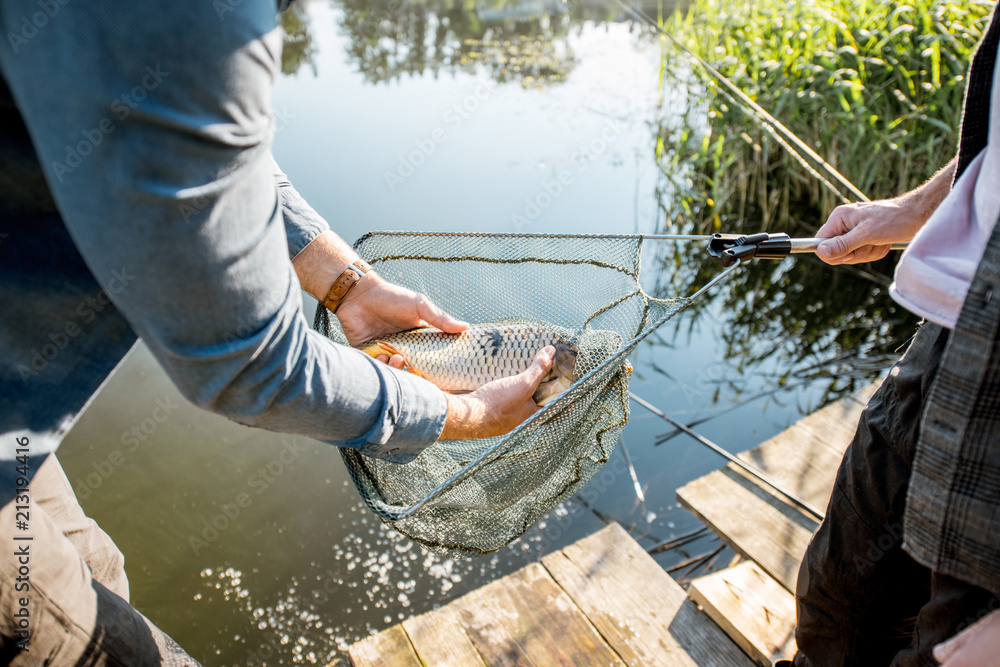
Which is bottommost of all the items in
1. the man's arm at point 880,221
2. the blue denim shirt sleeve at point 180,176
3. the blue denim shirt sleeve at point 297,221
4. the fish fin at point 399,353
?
the fish fin at point 399,353

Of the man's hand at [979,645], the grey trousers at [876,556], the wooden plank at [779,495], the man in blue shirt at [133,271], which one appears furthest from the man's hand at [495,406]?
the wooden plank at [779,495]

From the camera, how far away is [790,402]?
3699mm

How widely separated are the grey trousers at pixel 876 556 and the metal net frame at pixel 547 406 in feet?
1.45

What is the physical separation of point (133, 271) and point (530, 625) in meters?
1.59

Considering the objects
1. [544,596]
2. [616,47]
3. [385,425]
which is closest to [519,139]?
[616,47]

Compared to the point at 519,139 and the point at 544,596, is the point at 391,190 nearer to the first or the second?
the point at 519,139

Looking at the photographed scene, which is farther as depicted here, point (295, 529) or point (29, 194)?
point (295, 529)

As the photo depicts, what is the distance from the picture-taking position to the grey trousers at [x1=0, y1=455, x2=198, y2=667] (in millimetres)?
906

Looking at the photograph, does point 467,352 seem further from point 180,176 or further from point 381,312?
point 180,176

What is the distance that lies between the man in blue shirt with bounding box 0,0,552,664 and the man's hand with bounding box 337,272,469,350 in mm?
787

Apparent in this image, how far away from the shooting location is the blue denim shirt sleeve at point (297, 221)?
1.56m

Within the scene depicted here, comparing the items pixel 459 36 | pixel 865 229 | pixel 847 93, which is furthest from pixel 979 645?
pixel 459 36

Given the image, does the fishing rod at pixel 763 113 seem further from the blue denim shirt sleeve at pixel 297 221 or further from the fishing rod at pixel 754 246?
the blue denim shirt sleeve at pixel 297 221

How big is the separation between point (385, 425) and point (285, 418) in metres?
0.17
